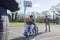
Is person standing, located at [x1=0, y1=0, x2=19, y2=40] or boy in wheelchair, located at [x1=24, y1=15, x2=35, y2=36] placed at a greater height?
person standing, located at [x1=0, y1=0, x2=19, y2=40]

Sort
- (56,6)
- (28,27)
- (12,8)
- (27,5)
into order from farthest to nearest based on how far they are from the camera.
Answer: (56,6) < (27,5) < (28,27) < (12,8)

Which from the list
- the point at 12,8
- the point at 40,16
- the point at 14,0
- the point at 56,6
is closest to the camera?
the point at 14,0

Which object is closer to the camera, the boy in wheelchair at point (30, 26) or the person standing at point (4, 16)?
the person standing at point (4, 16)

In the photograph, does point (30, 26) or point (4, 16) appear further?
point (30, 26)

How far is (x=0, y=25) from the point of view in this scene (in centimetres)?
210

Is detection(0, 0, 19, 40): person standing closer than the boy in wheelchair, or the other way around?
detection(0, 0, 19, 40): person standing

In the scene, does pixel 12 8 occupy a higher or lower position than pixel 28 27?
higher

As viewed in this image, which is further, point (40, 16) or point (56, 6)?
point (56, 6)

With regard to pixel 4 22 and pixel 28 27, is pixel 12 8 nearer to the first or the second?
pixel 4 22

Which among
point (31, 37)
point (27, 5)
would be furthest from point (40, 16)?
point (31, 37)

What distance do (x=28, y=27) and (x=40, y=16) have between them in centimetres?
4148

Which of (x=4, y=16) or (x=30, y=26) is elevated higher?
(x=4, y=16)

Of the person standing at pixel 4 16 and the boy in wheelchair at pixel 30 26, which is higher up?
the person standing at pixel 4 16

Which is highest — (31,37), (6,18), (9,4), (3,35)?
(9,4)
